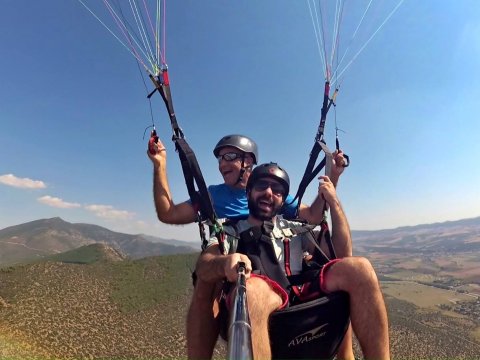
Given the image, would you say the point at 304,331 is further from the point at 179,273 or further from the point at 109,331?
the point at 179,273

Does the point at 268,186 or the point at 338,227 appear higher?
the point at 268,186

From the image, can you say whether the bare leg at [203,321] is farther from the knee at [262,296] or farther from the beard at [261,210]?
the knee at [262,296]

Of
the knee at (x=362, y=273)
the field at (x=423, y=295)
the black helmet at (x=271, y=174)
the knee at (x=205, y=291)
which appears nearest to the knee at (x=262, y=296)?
the knee at (x=362, y=273)

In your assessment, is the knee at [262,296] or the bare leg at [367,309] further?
the bare leg at [367,309]

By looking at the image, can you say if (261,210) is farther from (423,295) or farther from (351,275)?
(423,295)

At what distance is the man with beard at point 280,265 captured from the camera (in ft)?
8.26

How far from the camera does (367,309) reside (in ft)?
9.25

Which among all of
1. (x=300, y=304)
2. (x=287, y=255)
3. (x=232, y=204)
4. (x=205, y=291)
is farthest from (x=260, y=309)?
(x=232, y=204)

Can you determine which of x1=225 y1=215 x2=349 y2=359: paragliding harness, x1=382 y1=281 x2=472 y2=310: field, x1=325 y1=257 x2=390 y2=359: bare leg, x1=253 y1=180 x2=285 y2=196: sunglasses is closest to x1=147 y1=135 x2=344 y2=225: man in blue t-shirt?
x1=253 y1=180 x2=285 y2=196: sunglasses

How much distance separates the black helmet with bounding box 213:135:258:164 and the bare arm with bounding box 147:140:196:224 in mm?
905

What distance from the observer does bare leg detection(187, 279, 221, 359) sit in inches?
143

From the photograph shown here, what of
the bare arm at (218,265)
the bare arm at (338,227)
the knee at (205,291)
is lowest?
the knee at (205,291)

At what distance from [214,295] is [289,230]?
41.6 inches

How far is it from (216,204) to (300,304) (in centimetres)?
190
